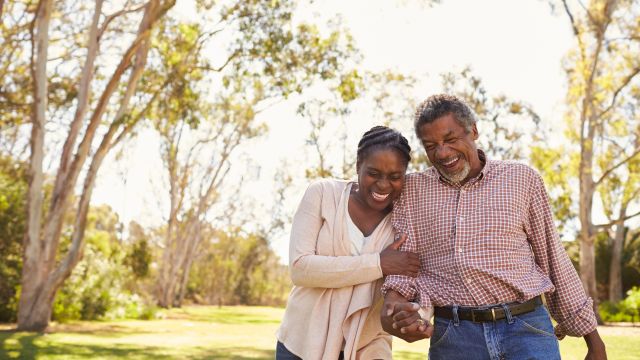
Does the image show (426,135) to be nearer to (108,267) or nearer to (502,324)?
(502,324)

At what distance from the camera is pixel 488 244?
3359 millimetres

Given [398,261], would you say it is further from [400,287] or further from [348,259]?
[348,259]

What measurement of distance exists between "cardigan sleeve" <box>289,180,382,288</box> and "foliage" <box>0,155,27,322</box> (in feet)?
51.6

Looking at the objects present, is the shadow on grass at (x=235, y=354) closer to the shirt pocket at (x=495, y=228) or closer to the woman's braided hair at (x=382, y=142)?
the woman's braided hair at (x=382, y=142)

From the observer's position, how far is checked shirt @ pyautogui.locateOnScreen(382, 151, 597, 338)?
10.9 feet

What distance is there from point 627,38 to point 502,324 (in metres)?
20.7

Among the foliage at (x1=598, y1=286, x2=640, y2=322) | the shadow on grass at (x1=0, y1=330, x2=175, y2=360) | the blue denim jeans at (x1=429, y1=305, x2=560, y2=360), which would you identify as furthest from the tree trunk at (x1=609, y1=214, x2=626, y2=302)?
the blue denim jeans at (x1=429, y1=305, x2=560, y2=360)

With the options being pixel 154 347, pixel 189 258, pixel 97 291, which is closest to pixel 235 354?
pixel 154 347

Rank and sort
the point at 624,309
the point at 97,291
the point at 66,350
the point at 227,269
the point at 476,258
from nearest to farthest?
the point at 476,258 → the point at 66,350 → the point at 97,291 → the point at 624,309 → the point at 227,269

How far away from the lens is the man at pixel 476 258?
326 centimetres

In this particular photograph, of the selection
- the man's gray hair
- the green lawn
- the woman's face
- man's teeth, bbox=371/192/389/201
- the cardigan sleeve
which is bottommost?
the green lawn

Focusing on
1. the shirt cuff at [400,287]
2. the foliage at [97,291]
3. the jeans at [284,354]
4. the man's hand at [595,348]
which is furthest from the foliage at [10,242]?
the man's hand at [595,348]

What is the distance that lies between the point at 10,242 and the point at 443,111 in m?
16.9

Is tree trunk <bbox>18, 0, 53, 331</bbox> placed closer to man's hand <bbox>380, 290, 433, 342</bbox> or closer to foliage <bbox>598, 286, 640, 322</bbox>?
man's hand <bbox>380, 290, 433, 342</bbox>
